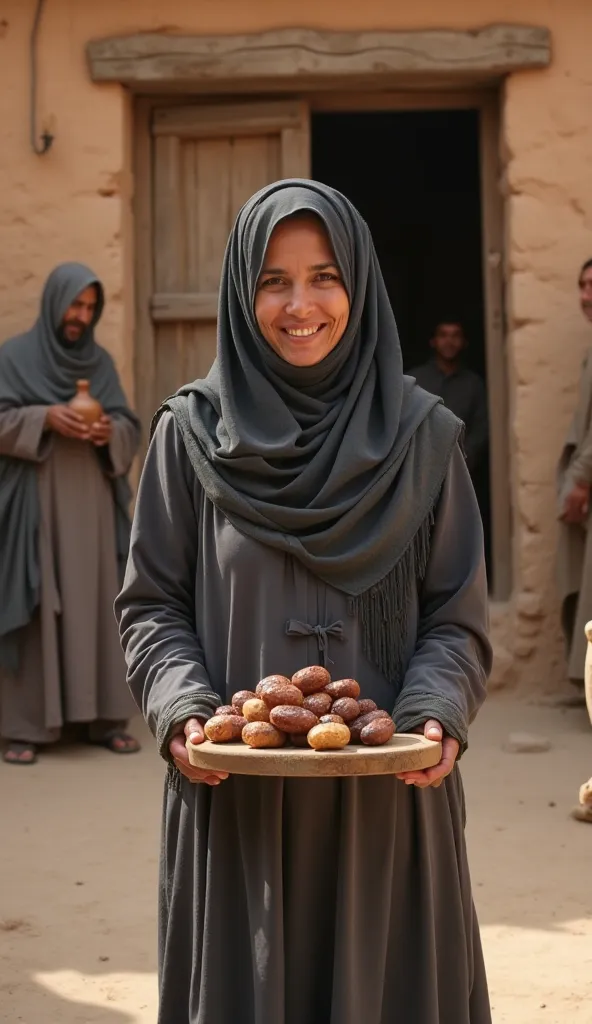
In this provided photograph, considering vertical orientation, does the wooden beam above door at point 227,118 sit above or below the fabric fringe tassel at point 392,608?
above

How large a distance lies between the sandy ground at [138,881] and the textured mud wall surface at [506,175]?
1551 millimetres

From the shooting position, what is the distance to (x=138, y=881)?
443 centimetres

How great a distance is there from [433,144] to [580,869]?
808 centimetres

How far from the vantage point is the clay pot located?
19.7 ft

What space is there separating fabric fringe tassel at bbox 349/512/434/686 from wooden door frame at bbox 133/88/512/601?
4.90 meters

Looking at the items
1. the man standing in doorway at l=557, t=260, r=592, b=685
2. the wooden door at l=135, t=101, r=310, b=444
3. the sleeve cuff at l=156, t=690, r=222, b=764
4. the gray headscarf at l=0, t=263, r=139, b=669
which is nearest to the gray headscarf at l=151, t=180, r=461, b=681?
the sleeve cuff at l=156, t=690, r=222, b=764

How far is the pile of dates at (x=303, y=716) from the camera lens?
2025 mm

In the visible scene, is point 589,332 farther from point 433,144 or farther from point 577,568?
point 433,144

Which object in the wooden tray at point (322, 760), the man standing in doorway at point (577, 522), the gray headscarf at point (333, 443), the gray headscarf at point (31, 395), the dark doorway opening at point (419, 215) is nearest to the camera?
the wooden tray at point (322, 760)

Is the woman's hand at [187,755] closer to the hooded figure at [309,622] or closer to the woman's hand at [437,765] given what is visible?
the hooded figure at [309,622]

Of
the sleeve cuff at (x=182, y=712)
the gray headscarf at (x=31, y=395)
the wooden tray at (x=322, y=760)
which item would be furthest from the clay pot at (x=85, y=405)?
the wooden tray at (x=322, y=760)

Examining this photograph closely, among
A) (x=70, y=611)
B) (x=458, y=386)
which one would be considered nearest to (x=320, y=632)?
(x=70, y=611)

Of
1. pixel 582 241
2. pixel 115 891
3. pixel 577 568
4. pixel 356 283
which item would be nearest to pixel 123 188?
pixel 582 241

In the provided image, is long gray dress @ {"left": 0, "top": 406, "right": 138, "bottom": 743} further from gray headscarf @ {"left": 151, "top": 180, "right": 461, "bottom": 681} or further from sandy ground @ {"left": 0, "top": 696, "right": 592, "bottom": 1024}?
gray headscarf @ {"left": 151, "top": 180, "right": 461, "bottom": 681}
